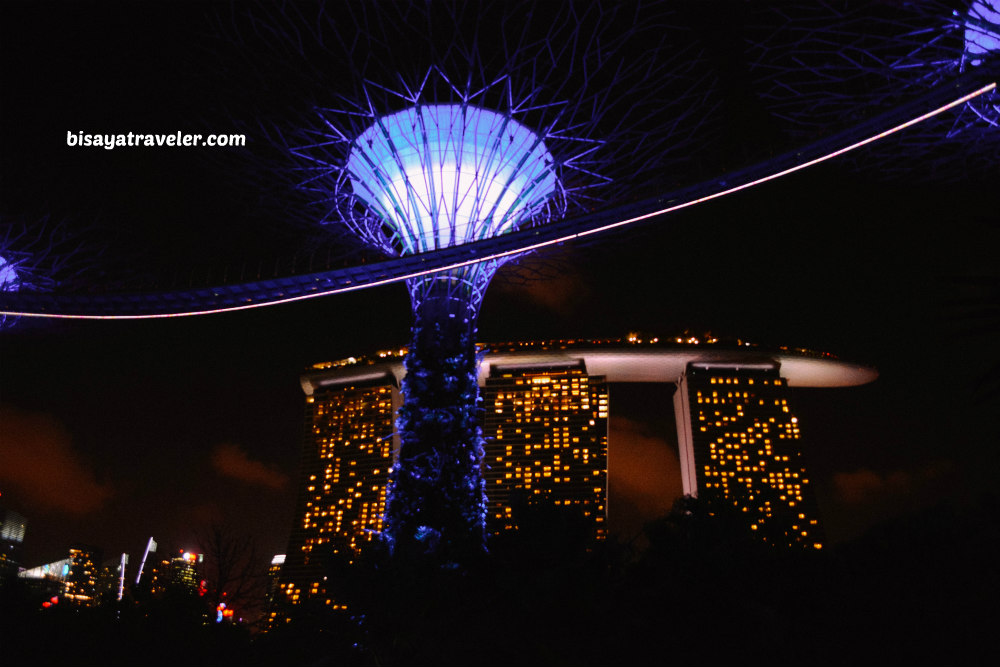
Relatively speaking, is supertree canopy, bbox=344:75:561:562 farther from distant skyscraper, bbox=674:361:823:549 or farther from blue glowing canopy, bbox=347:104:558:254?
distant skyscraper, bbox=674:361:823:549

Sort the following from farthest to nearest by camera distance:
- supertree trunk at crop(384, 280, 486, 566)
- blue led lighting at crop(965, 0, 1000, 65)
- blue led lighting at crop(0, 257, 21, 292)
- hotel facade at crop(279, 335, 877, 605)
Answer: hotel facade at crop(279, 335, 877, 605), blue led lighting at crop(0, 257, 21, 292), supertree trunk at crop(384, 280, 486, 566), blue led lighting at crop(965, 0, 1000, 65)

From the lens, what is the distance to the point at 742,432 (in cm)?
7694

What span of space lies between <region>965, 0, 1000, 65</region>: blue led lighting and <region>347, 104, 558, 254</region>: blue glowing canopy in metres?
9.87

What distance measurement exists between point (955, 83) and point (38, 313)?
82.4 feet

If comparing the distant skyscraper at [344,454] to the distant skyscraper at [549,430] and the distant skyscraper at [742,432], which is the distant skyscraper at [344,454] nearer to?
the distant skyscraper at [549,430]

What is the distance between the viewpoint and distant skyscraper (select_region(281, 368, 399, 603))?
260 ft

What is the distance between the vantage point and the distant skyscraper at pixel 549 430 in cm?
7800

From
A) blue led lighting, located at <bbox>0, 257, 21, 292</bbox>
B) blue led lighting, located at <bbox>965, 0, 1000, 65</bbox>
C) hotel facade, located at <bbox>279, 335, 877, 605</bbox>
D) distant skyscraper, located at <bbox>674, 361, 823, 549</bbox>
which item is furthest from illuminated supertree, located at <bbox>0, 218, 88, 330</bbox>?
distant skyscraper, located at <bbox>674, 361, 823, 549</bbox>

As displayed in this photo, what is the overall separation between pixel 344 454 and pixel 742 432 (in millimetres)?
41851

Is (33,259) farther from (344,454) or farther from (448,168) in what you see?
(344,454)

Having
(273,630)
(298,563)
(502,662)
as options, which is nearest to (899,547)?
(502,662)

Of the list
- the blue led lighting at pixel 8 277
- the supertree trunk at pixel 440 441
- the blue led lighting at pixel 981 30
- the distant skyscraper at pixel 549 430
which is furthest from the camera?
A: the distant skyscraper at pixel 549 430

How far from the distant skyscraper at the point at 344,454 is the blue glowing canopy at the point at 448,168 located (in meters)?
59.6

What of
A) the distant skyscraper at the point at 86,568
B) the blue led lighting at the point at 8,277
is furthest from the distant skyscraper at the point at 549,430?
the blue led lighting at the point at 8,277
